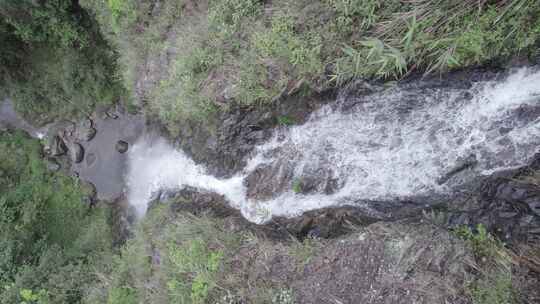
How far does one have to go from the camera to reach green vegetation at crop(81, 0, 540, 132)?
15.6 feet

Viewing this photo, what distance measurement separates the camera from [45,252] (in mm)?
9672

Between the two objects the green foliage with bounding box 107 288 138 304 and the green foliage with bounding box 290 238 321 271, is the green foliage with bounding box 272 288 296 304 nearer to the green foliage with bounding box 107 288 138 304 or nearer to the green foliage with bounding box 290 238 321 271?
the green foliage with bounding box 290 238 321 271

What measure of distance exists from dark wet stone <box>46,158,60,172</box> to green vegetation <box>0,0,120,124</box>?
4.17ft

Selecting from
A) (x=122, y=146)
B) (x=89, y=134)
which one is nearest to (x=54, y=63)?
(x=89, y=134)

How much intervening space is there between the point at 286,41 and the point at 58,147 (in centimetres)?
839

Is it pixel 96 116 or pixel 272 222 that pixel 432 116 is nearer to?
pixel 272 222

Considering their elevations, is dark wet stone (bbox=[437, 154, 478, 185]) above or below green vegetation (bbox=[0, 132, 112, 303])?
above

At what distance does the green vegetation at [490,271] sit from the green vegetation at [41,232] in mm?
8322

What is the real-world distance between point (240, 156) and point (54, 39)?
20.2ft

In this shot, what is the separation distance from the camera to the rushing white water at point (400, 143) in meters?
5.03

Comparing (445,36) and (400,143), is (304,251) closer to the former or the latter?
(400,143)

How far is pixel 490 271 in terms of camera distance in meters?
4.59

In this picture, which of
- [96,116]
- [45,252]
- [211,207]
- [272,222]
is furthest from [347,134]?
[45,252]

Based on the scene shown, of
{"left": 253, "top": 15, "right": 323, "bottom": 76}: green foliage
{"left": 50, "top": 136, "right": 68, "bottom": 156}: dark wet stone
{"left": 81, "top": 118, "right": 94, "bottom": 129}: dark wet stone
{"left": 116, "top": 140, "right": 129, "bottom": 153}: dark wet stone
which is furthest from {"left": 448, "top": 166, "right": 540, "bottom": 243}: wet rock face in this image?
{"left": 50, "top": 136, "right": 68, "bottom": 156}: dark wet stone
